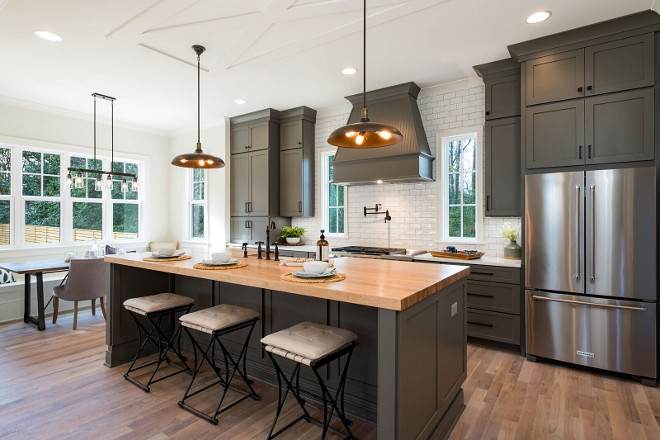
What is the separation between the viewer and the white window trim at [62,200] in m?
5.00

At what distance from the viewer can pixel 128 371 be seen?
2.97 m

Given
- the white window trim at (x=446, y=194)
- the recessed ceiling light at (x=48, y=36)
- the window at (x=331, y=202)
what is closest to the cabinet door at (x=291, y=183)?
the window at (x=331, y=202)

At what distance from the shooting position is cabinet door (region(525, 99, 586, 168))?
322 cm

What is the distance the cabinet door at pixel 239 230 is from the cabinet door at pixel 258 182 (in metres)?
0.25

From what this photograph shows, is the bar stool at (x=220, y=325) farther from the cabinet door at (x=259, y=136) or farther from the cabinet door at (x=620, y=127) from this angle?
the cabinet door at (x=259, y=136)

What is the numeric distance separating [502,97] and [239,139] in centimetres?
389

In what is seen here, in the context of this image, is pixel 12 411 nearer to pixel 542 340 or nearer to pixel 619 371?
pixel 542 340

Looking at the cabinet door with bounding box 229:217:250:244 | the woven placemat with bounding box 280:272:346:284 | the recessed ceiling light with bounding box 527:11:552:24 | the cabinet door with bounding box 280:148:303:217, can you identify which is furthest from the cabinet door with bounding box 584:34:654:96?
the cabinet door with bounding box 229:217:250:244

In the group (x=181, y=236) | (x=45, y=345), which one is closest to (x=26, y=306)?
(x=45, y=345)

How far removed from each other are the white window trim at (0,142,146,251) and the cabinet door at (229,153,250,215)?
177 cm

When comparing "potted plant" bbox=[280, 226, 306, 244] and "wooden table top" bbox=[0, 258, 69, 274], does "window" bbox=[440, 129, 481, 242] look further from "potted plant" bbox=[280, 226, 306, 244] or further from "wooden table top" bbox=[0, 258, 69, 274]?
"wooden table top" bbox=[0, 258, 69, 274]

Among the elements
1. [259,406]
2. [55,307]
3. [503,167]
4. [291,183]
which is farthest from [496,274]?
[55,307]

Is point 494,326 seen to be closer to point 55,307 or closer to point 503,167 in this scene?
point 503,167

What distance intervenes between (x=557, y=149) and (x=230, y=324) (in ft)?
10.3
